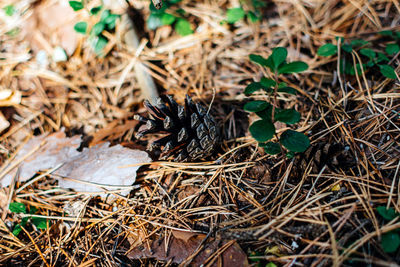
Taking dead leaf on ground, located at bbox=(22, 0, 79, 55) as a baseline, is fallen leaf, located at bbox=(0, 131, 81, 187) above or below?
below

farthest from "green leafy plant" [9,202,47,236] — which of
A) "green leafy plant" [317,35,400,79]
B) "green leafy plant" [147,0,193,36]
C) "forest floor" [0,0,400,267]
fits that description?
"green leafy plant" [317,35,400,79]

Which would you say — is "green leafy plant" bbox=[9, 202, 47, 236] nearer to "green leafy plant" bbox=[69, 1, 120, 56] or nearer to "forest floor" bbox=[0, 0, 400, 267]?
"forest floor" bbox=[0, 0, 400, 267]

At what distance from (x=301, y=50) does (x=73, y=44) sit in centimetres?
199

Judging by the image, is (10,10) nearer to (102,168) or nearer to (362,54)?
(102,168)

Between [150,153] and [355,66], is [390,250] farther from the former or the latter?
[150,153]

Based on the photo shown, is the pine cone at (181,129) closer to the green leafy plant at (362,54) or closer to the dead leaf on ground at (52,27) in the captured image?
the green leafy plant at (362,54)

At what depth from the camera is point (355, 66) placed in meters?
1.70

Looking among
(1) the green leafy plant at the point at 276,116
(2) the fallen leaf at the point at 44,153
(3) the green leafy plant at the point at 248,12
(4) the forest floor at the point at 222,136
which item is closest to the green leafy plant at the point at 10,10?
(4) the forest floor at the point at 222,136

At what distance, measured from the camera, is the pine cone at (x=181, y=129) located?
1455mm

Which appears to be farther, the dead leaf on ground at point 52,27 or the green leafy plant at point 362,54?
the dead leaf on ground at point 52,27

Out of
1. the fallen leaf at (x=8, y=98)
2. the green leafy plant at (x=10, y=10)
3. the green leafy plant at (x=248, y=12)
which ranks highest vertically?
the green leafy plant at (x=10, y=10)

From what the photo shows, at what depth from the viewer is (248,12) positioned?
2.22 metres

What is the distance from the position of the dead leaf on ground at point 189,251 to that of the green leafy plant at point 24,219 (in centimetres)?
66

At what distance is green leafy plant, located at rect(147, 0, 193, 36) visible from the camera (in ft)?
7.09
